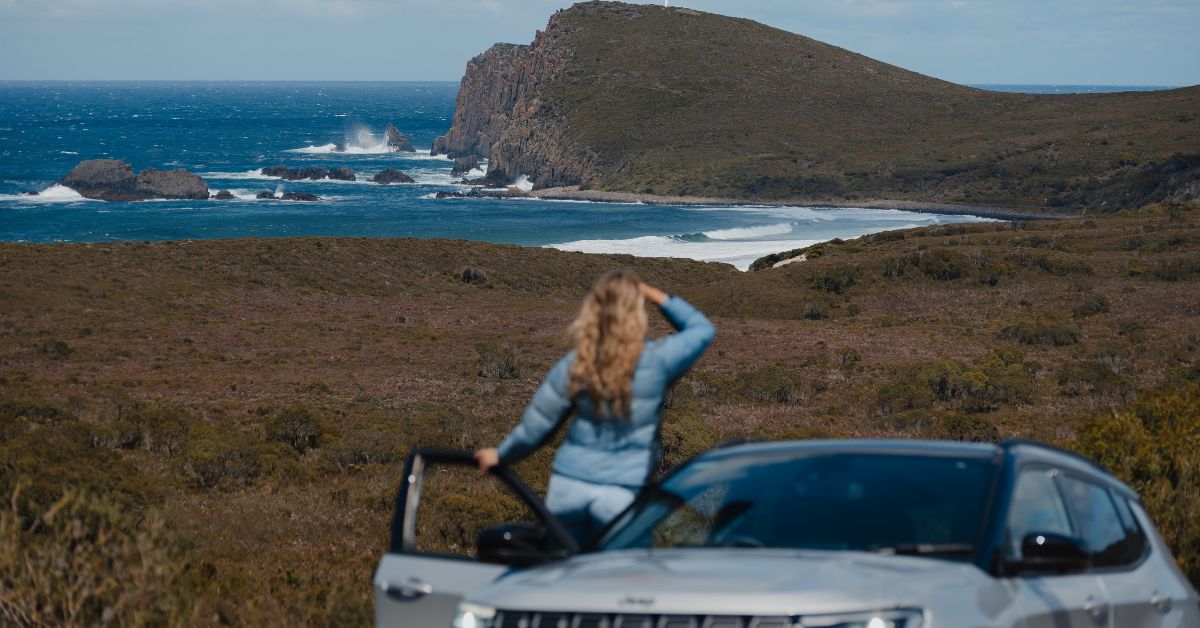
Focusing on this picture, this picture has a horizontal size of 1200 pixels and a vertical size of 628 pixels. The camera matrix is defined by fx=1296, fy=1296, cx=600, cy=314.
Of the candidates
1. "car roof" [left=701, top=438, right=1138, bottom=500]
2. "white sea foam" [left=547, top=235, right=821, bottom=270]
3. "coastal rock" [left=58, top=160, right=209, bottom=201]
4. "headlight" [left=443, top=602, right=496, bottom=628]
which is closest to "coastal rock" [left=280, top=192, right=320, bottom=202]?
"coastal rock" [left=58, top=160, right=209, bottom=201]

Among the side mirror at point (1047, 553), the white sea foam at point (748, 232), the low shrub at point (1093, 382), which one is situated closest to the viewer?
the side mirror at point (1047, 553)

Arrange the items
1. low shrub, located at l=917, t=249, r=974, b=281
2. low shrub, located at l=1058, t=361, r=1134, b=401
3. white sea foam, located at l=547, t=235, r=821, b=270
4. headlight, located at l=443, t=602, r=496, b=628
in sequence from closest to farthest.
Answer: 1. headlight, located at l=443, t=602, r=496, b=628
2. low shrub, located at l=1058, t=361, r=1134, b=401
3. low shrub, located at l=917, t=249, r=974, b=281
4. white sea foam, located at l=547, t=235, r=821, b=270

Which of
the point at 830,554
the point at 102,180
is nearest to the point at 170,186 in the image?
the point at 102,180

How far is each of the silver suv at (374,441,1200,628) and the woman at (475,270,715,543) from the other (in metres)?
Answer: 0.36

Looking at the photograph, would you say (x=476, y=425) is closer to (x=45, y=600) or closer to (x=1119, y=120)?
(x=45, y=600)

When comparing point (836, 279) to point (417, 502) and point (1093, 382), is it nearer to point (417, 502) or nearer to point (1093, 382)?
point (1093, 382)

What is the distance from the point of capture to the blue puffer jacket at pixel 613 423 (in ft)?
16.1

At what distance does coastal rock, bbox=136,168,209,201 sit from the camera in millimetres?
120250

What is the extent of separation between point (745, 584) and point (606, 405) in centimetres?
170

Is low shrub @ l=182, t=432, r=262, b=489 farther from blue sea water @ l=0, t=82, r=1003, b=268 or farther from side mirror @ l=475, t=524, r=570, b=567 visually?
blue sea water @ l=0, t=82, r=1003, b=268

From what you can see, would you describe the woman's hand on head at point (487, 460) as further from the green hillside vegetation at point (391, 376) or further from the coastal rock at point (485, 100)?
the coastal rock at point (485, 100)

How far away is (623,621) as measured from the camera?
3244 mm

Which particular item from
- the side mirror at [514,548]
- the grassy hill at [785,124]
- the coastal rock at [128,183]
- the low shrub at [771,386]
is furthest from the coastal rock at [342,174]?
the side mirror at [514,548]

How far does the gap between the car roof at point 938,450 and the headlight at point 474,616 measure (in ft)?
4.50
